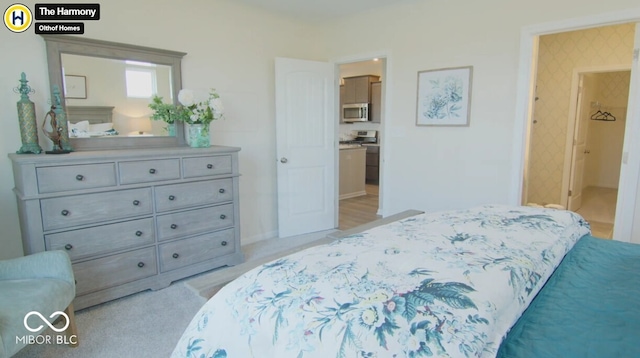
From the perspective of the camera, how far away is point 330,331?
88 centimetres

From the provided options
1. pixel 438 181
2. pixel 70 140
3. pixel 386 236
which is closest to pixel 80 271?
pixel 70 140

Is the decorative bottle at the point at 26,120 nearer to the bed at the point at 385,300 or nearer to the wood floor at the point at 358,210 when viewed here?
the bed at the point at 385,300

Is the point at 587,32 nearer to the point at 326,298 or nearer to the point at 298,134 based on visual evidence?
the point at 298,134

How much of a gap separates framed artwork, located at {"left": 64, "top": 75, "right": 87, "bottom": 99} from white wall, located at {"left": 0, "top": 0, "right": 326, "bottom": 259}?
0.43 feet

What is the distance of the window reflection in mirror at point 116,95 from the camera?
2.85 metres

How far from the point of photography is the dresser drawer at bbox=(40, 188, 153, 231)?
2381 millimetres

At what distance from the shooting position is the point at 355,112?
7.89m

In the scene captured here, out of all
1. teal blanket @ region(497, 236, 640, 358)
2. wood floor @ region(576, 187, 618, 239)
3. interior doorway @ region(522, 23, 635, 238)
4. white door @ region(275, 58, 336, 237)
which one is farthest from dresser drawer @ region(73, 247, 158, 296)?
wood floor @ region(576, 187, 618, 239)

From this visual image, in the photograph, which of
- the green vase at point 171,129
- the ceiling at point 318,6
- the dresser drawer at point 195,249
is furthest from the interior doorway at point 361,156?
the green vase at point 171,129

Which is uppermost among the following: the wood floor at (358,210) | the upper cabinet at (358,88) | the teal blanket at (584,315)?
the upper cabinet at (358,88)

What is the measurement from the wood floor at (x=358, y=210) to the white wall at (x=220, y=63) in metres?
1.14

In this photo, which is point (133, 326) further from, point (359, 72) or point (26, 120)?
point (359, 72)

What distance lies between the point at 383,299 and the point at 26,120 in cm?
276

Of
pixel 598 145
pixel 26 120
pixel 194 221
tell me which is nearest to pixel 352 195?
pixel 194 221
